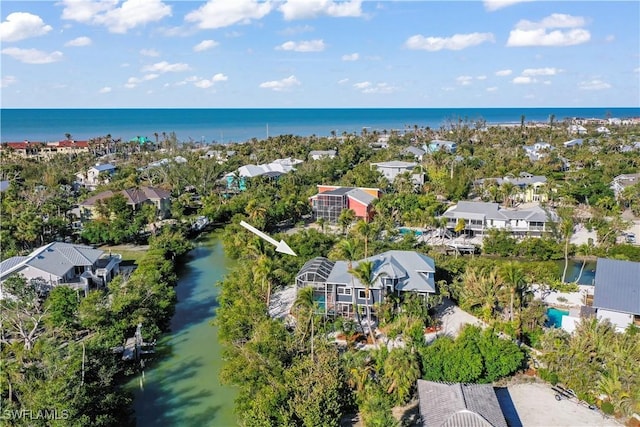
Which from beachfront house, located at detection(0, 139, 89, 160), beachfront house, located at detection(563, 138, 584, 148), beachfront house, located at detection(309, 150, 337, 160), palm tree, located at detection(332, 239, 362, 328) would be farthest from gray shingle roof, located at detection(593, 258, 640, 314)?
beachfront house, located at detection(0, 139, 89, 160)

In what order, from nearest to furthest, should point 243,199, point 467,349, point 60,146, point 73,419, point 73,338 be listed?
point 73,419 < point 467,349 < point 73,338 < point 243,199 < point 60,146

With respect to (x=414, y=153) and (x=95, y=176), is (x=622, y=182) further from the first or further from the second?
(x=95, y=176)

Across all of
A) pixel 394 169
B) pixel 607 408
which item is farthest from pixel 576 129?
pixel 607 408

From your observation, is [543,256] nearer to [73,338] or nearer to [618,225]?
[618,225]

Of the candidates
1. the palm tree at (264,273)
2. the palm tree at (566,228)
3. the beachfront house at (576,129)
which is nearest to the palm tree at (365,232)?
the palm tree at (264,273)

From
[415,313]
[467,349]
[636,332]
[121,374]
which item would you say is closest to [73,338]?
[121,374]

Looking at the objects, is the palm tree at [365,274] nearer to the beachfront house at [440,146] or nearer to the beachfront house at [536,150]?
the beachfront house at [536,150]
